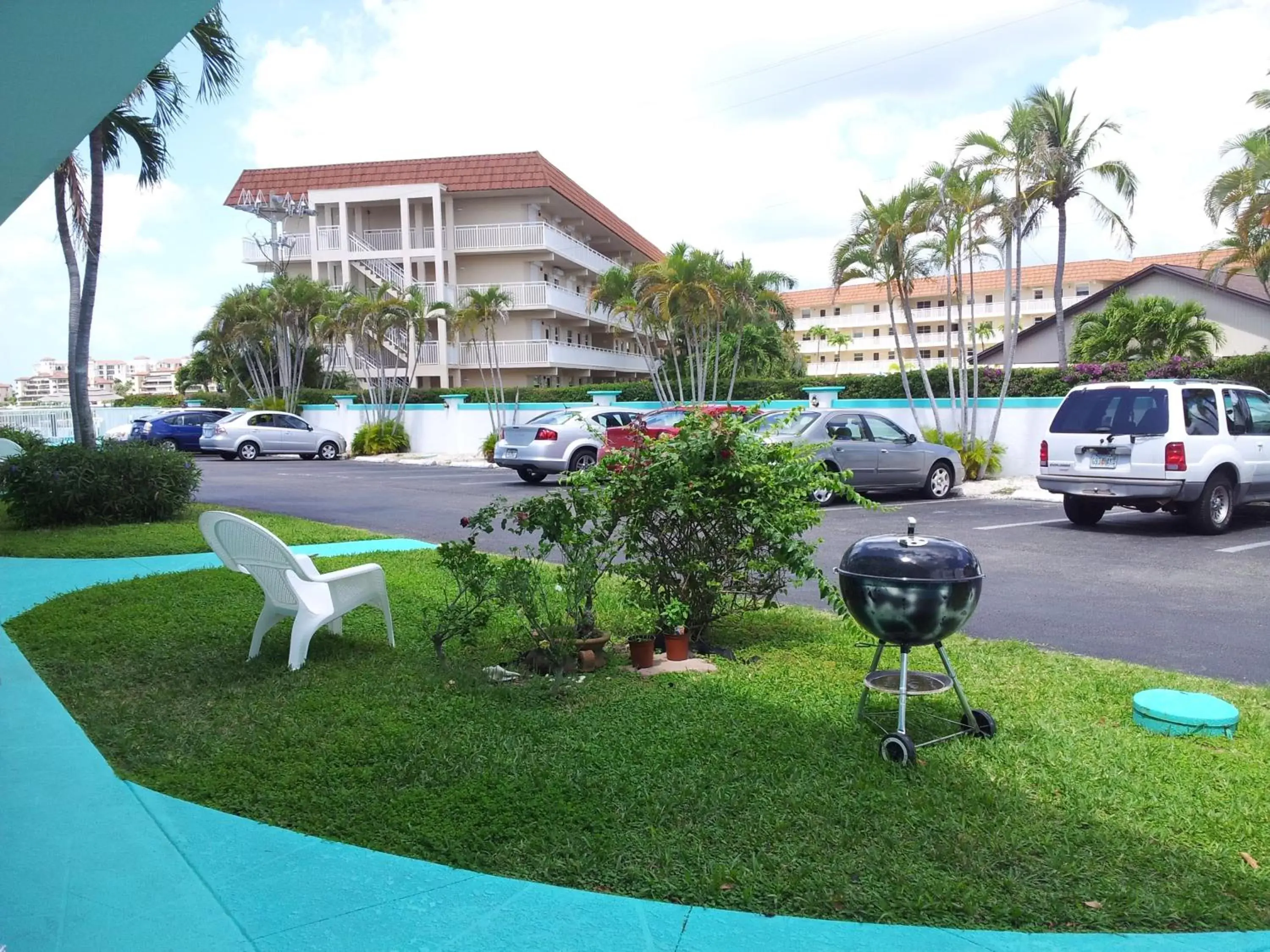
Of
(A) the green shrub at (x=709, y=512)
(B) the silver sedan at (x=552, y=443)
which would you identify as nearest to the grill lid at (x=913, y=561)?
(A) the green shrub at (x=709, y=512)

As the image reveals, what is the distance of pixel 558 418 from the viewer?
19.5m

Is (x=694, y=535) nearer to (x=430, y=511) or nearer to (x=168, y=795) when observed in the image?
(x=168, y=795)

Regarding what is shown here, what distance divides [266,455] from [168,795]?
2854cm

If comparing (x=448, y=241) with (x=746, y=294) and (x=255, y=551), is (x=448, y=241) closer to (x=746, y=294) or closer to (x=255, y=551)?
(x=746, y=294)

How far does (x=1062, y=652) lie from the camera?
6480 millimetres

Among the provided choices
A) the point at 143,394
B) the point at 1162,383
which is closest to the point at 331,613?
the point at 1162,383

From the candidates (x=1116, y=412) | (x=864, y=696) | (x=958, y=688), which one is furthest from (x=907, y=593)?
(x=1116, y=412)

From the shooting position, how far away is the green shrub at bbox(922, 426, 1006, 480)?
19141mm

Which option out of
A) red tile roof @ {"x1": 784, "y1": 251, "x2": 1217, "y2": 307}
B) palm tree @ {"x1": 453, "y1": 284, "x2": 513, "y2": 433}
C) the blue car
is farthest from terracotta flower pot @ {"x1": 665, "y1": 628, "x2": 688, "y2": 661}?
red tile roof @ {"x1": 784, "y1": 251, "x2": 1217, "y2": 307}

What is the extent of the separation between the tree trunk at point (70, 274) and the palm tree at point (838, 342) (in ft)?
225

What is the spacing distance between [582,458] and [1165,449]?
1068 centimetres

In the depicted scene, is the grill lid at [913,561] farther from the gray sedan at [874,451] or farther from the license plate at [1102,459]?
the gray sedan at [874,451]

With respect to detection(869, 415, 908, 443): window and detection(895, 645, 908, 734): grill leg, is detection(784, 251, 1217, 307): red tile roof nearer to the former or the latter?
detection(869, 415, 908, 443): window

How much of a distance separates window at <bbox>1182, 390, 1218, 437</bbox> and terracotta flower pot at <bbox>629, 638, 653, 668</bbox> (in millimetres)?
8566
